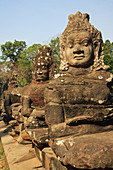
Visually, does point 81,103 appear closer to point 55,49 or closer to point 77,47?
point 77,47

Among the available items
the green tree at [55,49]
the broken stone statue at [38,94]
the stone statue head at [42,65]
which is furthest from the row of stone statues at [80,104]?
the green tree at [55,49]

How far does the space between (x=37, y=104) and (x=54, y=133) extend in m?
1.89

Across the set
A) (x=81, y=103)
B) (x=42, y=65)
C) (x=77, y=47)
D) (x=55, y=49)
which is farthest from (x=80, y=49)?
(x=55, y=49)

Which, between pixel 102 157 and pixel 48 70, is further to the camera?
pixel 48 70

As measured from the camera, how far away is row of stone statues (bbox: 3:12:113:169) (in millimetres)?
2037

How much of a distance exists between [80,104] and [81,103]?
24 mm

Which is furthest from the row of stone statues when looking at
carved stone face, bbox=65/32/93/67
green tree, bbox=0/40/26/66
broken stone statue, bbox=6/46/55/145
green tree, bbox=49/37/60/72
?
green tree, bbox=0/40/26/66

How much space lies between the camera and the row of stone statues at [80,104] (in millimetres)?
2037

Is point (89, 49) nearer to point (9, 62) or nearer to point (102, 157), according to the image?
point (102, 157)

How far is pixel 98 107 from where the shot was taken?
8.75 feet

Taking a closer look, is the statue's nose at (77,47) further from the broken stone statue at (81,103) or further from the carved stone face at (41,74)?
the carved stone face at (41,74)

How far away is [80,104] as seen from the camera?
105 inches

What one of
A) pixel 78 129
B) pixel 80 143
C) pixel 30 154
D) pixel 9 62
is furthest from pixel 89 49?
pixel 9 62

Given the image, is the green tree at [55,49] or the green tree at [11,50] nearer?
the green tree at [55,49]
